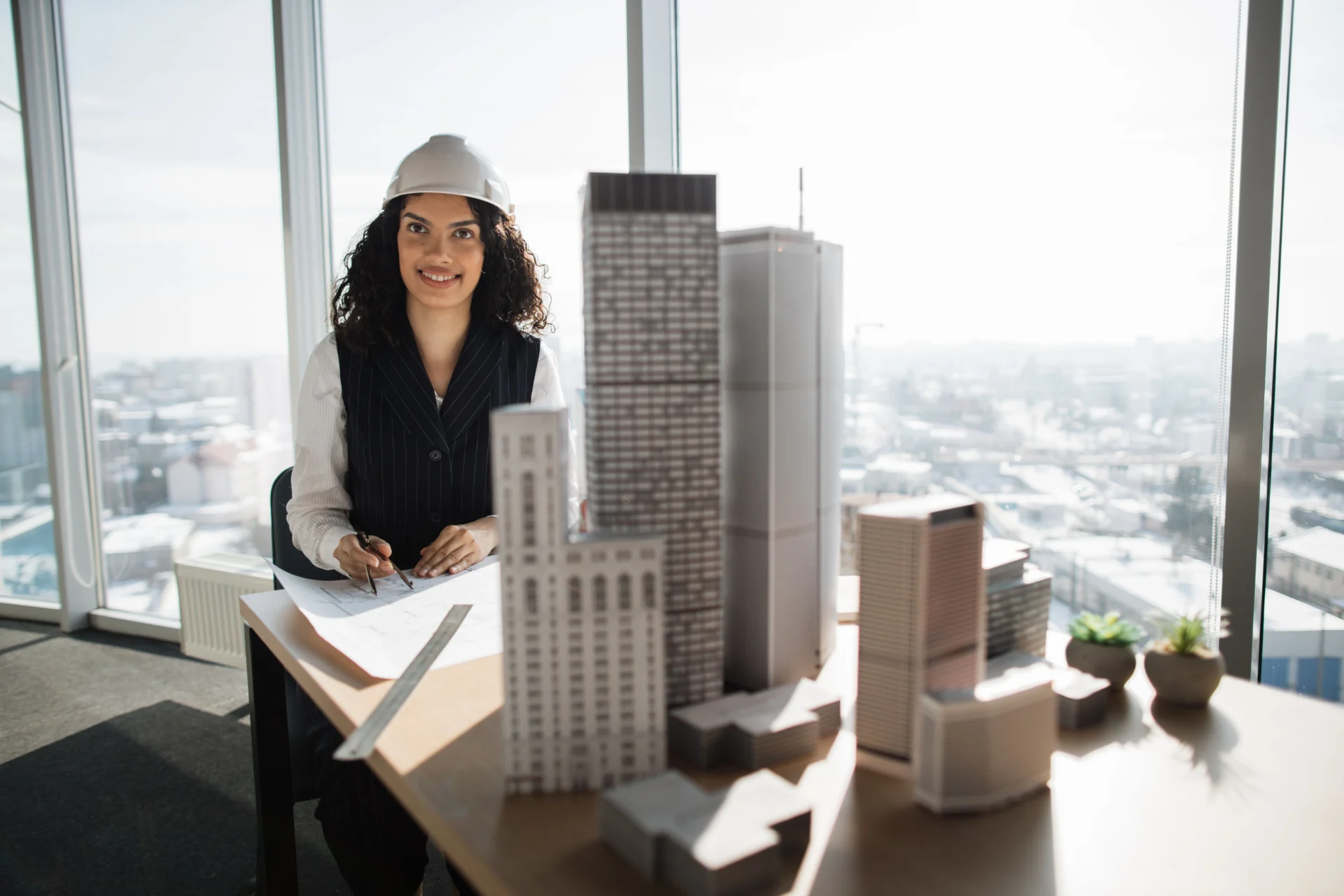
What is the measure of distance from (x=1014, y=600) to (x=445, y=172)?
4.01ft

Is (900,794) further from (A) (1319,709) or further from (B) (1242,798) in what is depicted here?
(A) (1319,709)

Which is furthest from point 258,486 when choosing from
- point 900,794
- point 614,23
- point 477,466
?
point 900,794

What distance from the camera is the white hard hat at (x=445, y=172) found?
Result: 4.88 ft

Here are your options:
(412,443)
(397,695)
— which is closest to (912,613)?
(397,695)

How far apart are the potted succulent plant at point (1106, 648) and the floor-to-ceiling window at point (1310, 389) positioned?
87 cm

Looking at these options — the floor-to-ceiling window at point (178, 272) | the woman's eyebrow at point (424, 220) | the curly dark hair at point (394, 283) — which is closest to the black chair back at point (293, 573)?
the curly dark hair at point (394, 283)

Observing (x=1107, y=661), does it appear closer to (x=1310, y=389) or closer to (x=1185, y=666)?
(x=1185, y=666)

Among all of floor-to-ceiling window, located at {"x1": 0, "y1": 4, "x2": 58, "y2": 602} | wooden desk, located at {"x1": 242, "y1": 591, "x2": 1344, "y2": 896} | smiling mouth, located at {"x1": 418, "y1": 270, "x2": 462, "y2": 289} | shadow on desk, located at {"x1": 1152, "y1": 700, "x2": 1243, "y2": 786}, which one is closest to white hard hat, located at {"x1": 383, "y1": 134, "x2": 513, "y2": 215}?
smiling mouth, located at {"x1": 418, "y1": 270, "x2": 462, "y2": 289}

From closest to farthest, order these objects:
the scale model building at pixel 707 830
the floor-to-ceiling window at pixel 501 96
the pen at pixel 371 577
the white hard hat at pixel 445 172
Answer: the scale model building at pixel 707 830 → the pen at pixel 371 577 → the white hard hat at pixel 445 172 → the floor-to-ceiling window at pixel 501 96

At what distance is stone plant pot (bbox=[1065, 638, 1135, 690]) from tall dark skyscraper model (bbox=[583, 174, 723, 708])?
1.39 ft

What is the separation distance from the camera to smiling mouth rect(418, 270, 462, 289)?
1563 mm

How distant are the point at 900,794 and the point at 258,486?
9.96 feet

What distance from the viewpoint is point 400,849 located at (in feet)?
4.25

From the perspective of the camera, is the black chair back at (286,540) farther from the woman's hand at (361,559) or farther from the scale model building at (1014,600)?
the scale model building at (1014,600)
